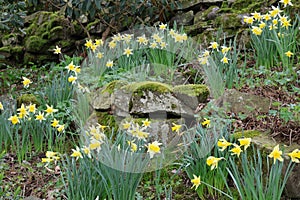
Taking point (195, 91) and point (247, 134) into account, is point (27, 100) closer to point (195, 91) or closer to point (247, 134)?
point (195, 91)

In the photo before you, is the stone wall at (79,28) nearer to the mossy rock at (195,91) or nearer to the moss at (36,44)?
the moss at (36,44)

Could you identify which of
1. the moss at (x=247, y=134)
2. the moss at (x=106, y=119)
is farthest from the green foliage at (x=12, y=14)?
the moss at (x=247, y=134)

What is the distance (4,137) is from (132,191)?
1253mm

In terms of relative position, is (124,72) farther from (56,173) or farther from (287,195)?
(287,195)

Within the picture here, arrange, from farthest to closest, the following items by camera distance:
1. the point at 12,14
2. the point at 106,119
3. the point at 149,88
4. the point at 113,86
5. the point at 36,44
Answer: the point at 36,44, the point at 12,14, the point at 113,86, the point at 106,119, the point at 149,88

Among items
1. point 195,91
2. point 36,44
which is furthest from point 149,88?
point 36,44

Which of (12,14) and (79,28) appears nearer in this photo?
(12,14)

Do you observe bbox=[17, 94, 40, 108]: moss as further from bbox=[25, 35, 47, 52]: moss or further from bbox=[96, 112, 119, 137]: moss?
bbox=[25, 35, 47, 52]: moss

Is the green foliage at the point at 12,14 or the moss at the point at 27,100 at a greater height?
the green foliage at the point at 12,14

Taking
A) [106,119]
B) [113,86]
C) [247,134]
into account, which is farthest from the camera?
[113,86]

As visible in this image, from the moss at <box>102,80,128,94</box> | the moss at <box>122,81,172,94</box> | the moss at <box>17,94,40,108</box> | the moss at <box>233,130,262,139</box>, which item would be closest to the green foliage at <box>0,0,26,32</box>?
the moss at <box>17,94,40,108</box>

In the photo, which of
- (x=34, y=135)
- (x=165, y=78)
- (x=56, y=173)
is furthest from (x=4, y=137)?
(x=165, y=78)

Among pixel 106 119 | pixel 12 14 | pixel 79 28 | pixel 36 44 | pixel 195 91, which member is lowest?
pixel 106 119

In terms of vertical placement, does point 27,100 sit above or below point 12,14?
below
